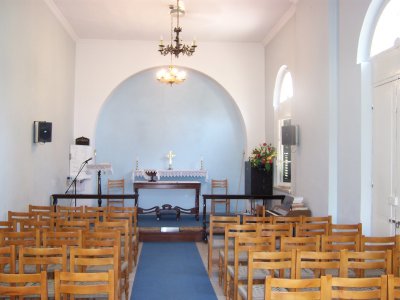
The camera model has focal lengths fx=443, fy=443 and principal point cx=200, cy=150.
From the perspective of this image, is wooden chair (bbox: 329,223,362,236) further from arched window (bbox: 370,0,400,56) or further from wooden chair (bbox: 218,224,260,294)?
arched window (bbox: 370,0,400,56)

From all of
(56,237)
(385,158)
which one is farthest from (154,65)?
(56,237)

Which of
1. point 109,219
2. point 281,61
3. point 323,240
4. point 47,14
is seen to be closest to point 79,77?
point 47,14

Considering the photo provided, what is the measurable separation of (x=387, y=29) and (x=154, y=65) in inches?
246

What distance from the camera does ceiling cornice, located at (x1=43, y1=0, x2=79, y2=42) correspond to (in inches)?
320

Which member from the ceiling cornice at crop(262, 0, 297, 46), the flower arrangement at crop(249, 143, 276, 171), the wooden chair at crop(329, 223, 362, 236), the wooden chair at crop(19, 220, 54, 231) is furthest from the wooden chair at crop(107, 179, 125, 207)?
the wooden chair at crop(329, 223, 362, 236)

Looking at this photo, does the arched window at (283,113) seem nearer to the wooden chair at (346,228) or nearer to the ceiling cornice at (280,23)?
the ceiling cornice at (280,23)

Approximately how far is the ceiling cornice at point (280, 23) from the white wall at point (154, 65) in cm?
55

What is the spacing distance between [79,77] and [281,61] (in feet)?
15.5

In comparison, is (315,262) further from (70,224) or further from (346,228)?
(70,224)

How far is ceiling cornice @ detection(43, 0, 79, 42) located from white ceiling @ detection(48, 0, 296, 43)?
0.18 feet

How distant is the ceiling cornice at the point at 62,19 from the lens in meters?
8.12

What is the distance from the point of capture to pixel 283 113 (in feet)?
31.9

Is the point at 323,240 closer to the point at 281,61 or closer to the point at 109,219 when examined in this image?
the point at 109,219

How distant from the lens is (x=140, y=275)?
6008mm
